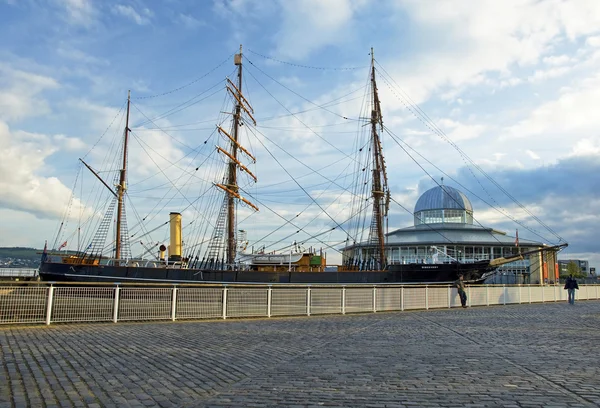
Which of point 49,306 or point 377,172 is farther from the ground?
point 377,172

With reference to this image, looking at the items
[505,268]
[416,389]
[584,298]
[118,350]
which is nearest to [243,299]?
[118,350]

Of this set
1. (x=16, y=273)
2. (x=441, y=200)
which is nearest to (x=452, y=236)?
(x=441, y=200)

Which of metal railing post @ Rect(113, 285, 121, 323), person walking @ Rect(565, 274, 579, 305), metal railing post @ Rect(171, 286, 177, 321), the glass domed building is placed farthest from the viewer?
the glass domed building

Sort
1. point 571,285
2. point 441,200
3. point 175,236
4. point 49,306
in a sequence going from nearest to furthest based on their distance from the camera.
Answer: point 49,306 < point 571,285 < point 175,236 < point 441,200

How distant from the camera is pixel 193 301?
15750 millimetres

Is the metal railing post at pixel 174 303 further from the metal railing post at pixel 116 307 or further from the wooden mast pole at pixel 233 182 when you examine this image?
the wooden mast pole at pixel 233 182

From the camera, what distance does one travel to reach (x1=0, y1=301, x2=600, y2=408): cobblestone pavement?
5707 mm

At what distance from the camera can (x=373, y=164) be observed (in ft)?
146

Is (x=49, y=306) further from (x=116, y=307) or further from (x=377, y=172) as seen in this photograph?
(x=377, y=172)

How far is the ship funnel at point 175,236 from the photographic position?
128 ft

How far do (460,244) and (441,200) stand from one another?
542 inches

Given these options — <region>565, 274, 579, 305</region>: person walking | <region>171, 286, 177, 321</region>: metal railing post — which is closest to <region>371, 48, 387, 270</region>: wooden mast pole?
<region>565, 274, 579, 305</region>: person walking

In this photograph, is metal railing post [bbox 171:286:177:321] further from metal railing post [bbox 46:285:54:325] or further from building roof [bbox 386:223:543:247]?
building roof [bbox 386:223:543:247]

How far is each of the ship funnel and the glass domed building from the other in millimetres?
26411
